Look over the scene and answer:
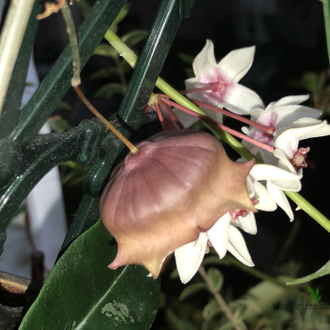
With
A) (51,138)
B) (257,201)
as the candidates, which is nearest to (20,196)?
(51,138)

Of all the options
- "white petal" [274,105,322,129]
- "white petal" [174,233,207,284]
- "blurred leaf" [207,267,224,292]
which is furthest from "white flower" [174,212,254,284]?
"blurred leaf" [207,267,224,292]

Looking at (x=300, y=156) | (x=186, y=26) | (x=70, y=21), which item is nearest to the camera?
(x=70, y=21)

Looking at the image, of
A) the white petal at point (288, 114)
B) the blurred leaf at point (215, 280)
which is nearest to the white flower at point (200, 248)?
the white petal at point (288, 114)

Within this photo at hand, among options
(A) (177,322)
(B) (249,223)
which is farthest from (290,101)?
(A) (177,322)

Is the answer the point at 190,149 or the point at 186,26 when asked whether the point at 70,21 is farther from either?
the point at 186,26

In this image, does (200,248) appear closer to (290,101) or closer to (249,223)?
(249,223)

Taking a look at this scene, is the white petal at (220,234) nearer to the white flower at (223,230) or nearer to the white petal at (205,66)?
→ the white flower at (223,230)

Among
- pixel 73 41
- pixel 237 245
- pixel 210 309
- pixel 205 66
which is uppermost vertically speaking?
pixel 73 41
